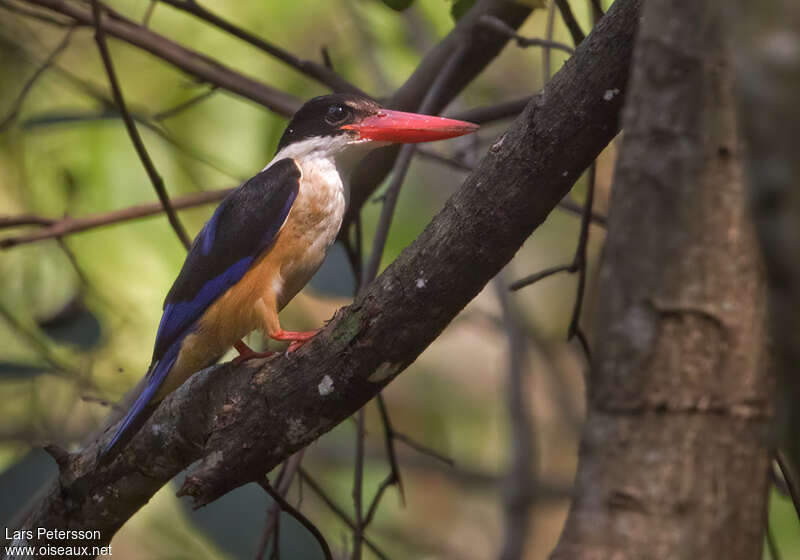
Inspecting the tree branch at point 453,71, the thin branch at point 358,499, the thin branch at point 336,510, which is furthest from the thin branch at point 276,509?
the tree branch at point 453,71

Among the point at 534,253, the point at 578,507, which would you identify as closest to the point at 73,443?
the point at 534,253

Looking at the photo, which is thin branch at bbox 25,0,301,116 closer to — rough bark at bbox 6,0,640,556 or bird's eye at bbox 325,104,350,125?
bird's eye at bbox 325,104,350,125

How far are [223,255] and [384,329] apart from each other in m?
1.05

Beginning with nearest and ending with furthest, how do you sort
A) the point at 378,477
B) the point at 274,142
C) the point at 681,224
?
the point at 681,224
the point at 274,142
the point at 378,477

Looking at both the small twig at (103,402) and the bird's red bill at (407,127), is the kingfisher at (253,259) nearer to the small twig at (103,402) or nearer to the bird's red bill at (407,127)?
the bird's red bill at (407,127)

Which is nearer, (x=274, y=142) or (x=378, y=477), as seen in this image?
(x=274, y=142)

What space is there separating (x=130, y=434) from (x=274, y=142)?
2099 millimetres

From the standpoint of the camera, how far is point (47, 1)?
3482 mm

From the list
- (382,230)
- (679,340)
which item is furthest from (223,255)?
(679,340)

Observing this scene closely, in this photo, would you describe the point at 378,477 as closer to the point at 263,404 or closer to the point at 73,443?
the point at 73,443

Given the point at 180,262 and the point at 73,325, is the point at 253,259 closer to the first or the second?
the point at 73,325

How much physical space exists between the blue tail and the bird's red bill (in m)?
0.93

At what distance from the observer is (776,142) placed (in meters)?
0.75

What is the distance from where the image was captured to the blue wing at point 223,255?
2.91 metres
